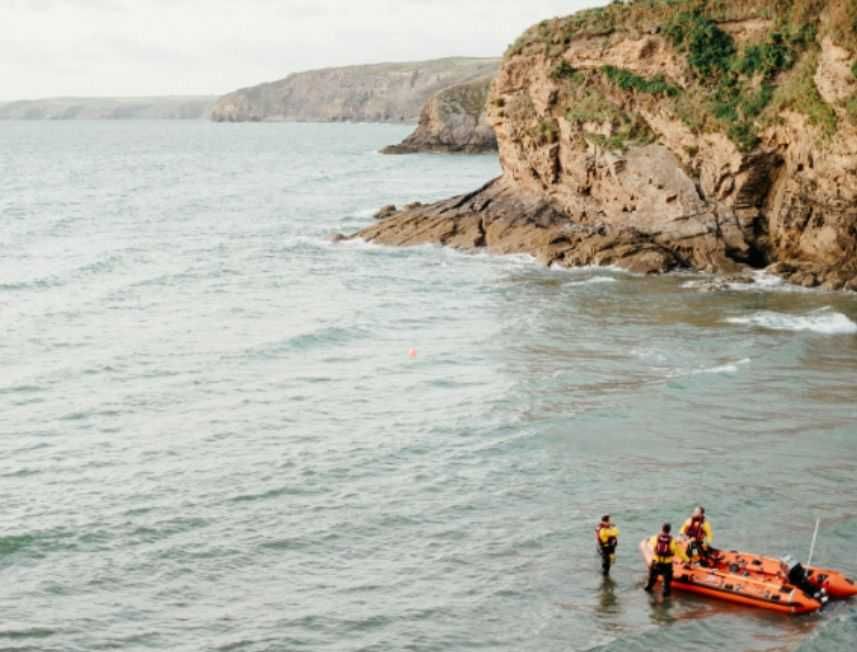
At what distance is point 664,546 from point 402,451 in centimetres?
1088

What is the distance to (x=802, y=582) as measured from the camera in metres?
25.3

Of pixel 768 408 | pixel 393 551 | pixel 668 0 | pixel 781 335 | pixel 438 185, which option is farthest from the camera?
pixel 438 185

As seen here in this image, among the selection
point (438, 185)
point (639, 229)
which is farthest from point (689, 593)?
point (438, 185)

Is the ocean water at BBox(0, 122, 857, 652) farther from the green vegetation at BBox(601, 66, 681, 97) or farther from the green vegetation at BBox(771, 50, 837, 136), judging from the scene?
the green vegetation at BBox(601, 66, 681, 97)

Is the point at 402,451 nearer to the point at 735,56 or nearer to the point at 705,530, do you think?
the point at 705,530

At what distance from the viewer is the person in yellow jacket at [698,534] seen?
87.1ft

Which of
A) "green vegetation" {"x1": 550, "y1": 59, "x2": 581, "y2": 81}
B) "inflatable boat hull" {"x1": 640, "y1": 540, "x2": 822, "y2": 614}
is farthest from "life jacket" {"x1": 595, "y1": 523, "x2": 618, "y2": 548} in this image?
"green vegetation" {"x1": 550, "y1": 59, "x2": 581, "y2": 81}

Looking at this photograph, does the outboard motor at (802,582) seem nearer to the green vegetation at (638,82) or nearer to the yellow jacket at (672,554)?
the yellow jacket at (672,554)

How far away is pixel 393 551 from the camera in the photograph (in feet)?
93.5

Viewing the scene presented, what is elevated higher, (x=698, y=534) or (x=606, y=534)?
(x=606, y=534)

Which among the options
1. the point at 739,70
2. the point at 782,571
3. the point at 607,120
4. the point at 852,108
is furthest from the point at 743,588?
the point at 607,120

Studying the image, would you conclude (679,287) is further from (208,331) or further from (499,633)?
(499,633)

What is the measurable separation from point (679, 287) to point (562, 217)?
12.0 m

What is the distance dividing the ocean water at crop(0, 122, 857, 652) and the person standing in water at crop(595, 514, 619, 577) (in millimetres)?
532
